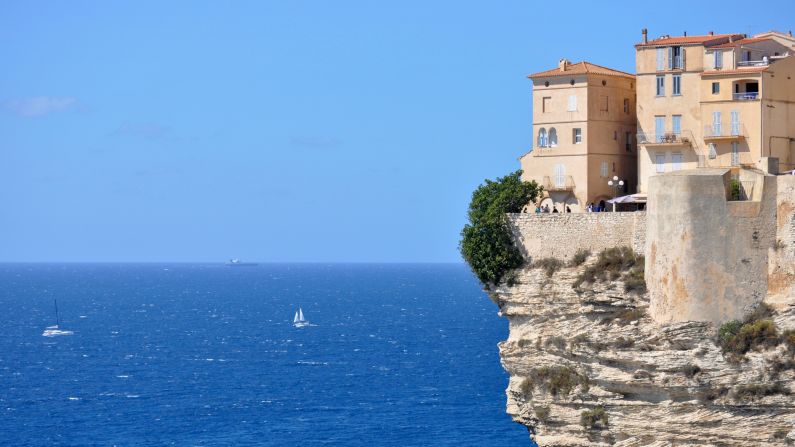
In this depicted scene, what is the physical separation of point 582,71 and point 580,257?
27.7 feet

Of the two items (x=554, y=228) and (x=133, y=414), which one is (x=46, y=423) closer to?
(x=133, y=414)

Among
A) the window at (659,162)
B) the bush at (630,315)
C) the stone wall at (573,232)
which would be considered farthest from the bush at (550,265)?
the window at (659,162)

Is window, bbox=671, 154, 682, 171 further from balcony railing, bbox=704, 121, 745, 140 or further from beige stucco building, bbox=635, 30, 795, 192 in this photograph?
balcony railing, bbox=704, 121, 745, 140

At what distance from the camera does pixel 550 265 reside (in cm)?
5153

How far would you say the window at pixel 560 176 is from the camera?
5578 centimetres

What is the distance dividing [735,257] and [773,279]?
146 centimetres

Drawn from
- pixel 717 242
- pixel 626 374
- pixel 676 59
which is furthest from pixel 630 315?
pixel 676 59

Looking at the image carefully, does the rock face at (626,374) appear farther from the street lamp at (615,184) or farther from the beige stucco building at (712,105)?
the beige stucco building at (712,105)

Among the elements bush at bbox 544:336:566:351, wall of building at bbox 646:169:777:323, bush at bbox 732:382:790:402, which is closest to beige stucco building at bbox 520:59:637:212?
bush at bbox 544:336:566:351

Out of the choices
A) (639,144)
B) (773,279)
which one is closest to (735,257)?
(773,279)

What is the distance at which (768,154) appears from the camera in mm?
51969

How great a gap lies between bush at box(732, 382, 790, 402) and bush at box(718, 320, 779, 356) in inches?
44.2

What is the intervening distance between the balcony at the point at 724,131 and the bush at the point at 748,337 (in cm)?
900

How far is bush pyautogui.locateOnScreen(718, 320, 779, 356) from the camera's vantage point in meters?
45.4
